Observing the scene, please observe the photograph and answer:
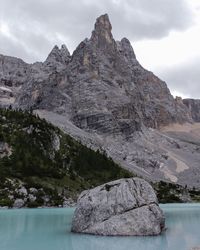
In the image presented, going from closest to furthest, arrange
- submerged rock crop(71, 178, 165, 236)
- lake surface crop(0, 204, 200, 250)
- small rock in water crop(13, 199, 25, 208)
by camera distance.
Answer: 1. lake surface crop(0, 204, 200, 250)
2. submerged rock crop(71, 178, 165, 236)
3. small rock in water crop(13, 199, 25, 208)

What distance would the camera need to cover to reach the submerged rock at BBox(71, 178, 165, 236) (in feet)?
148

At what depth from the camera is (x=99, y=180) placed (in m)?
163

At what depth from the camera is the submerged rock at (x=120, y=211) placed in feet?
148

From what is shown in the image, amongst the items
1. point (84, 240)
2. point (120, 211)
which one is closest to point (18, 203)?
point (120, 211)

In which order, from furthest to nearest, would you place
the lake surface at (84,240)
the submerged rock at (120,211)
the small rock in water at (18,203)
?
the small rock in water at (18,203)
the submerged rock at (120,211)
the lake surface at (84,240)

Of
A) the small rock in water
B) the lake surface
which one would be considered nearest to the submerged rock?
the lake surface

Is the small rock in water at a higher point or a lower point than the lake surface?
higher

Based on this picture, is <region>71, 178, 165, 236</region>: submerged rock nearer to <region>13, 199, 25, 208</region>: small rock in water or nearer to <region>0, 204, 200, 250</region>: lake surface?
<region>0, 204, 200, 250</region>: lake surface

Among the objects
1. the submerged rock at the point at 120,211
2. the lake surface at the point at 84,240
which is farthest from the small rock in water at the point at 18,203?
the submerged rock at the point at 120,211

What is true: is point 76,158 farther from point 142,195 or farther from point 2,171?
point 142,195

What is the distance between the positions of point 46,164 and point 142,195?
101448mm

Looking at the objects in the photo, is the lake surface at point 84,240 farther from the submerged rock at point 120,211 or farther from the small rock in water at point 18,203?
the small rock in water at point 18,203

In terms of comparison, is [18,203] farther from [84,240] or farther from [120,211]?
[84,240]

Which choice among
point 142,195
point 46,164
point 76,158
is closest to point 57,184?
point 46,164
